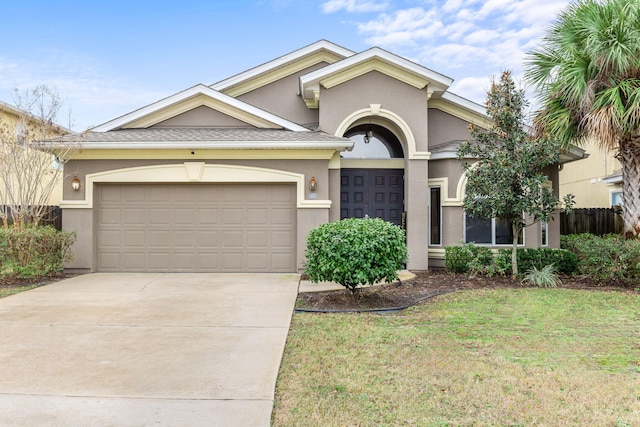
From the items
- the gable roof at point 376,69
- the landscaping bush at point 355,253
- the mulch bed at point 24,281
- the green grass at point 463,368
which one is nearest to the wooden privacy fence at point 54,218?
the mulch bed at point 24,281

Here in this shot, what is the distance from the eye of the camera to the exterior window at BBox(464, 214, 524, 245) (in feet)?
38.1

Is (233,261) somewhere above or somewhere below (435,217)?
below

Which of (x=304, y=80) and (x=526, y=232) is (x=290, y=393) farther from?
(x=526, y=232)

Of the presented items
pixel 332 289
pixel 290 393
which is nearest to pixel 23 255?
pixel 332 289

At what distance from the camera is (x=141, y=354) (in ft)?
16.8

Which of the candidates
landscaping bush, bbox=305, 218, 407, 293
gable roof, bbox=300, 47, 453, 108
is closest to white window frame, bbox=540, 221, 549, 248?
gable roof, bbox=300, 47, 453, 108

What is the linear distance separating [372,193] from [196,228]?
4924 millimetres

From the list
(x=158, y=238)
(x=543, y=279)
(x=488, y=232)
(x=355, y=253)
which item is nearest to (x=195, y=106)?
(x=158, y=238)

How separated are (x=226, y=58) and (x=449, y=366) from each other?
628 inches

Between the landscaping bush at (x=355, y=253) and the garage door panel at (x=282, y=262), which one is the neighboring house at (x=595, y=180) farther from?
the landscaping bush at (x=355, y=253)

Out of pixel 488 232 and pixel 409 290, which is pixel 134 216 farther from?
pixel 488 232

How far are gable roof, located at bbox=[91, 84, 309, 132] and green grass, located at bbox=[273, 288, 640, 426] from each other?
6.56 meters

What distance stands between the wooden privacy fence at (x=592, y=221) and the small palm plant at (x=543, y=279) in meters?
5.73

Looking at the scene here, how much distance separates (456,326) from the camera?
650cm
